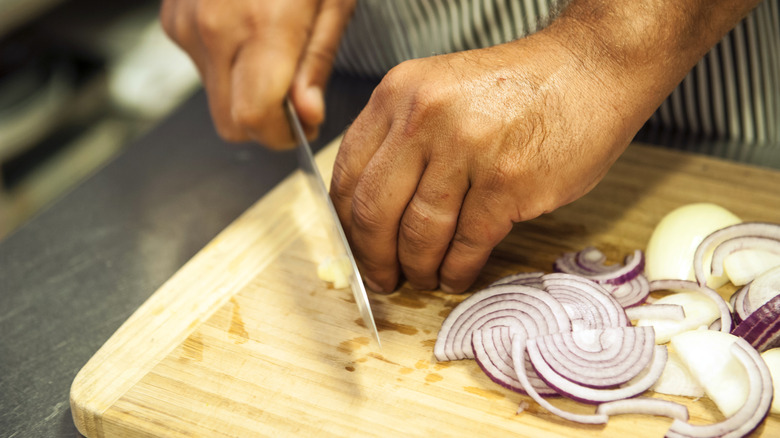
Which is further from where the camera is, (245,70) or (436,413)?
(245,70)

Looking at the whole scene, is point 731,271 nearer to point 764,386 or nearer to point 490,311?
point 764,386

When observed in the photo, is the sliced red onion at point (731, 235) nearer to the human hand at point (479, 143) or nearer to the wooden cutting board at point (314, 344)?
the wooden cutting board at point (314, 344)

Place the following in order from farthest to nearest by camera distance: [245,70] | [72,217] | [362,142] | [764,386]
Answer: [72,217]
[245,70]
[362,142]
[764,386]

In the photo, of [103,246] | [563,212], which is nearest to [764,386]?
[563,212]

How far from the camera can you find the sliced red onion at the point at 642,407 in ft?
2.99

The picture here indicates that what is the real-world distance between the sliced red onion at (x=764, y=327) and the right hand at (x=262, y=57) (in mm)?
917

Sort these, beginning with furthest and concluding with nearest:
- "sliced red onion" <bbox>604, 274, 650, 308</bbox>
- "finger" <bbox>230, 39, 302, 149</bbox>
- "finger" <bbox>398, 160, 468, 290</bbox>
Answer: "finger" <bbox>230, 39, 302, 149</bbox>, "sliced red onion" <bbox>604, 274, 650, 308</bbox>, "finger" <bbox>398, 160, 468, 290</bbox>

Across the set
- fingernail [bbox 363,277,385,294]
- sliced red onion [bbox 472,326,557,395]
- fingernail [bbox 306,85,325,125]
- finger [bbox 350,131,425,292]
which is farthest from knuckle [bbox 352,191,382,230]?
fingernail [bbox 306,85,325,125]

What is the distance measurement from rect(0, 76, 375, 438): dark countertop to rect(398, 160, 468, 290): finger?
55cm

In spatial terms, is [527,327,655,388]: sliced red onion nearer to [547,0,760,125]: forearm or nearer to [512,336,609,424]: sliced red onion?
[512,336,609,424]: sliced red onion

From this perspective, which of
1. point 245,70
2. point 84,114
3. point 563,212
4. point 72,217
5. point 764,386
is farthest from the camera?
point 84,114

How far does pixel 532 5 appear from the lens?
1.46 meters

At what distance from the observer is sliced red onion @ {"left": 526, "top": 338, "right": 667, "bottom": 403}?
93 centimetres

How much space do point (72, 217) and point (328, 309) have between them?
749 millimetres
